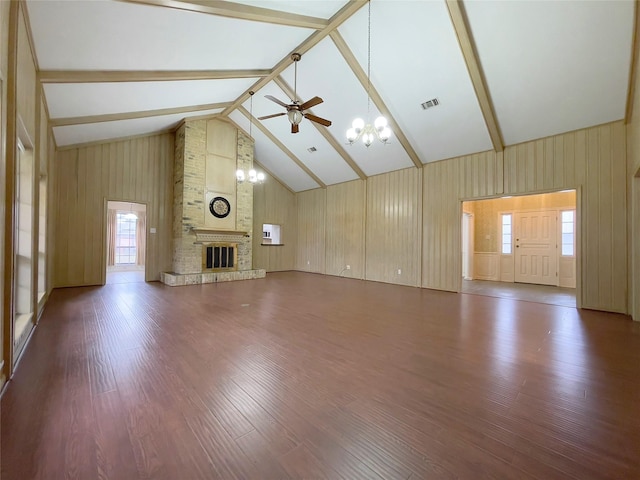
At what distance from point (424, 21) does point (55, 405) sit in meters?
5.84

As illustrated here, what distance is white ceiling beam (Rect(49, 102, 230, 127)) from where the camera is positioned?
16.1 feet

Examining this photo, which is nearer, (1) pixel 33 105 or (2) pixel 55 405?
(2) pixel 55 405

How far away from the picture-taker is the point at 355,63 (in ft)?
16.4

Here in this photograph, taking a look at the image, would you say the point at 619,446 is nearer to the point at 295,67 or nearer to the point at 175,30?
the point at 175,30

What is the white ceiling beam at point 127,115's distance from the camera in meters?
4.91

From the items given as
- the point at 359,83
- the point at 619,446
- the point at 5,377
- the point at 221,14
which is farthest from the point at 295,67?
the point at 619,446

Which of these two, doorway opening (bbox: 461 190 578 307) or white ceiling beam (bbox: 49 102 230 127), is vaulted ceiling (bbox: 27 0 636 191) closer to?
white ceiling beam (bbox: 49 102 230 127)

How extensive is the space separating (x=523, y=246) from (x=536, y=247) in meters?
0.31

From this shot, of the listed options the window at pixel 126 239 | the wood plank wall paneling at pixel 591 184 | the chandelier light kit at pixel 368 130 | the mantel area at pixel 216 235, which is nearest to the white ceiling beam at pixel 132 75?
the chandelier light kit at pixel 368 130

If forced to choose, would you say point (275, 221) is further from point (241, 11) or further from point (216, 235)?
point (241, 11)

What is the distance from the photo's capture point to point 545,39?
3.82 meters

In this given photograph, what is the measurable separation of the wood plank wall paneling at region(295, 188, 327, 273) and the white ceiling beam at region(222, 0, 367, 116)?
14.2 ft

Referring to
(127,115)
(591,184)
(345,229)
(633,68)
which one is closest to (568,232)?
(591,184)

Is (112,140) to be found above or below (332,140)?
below
